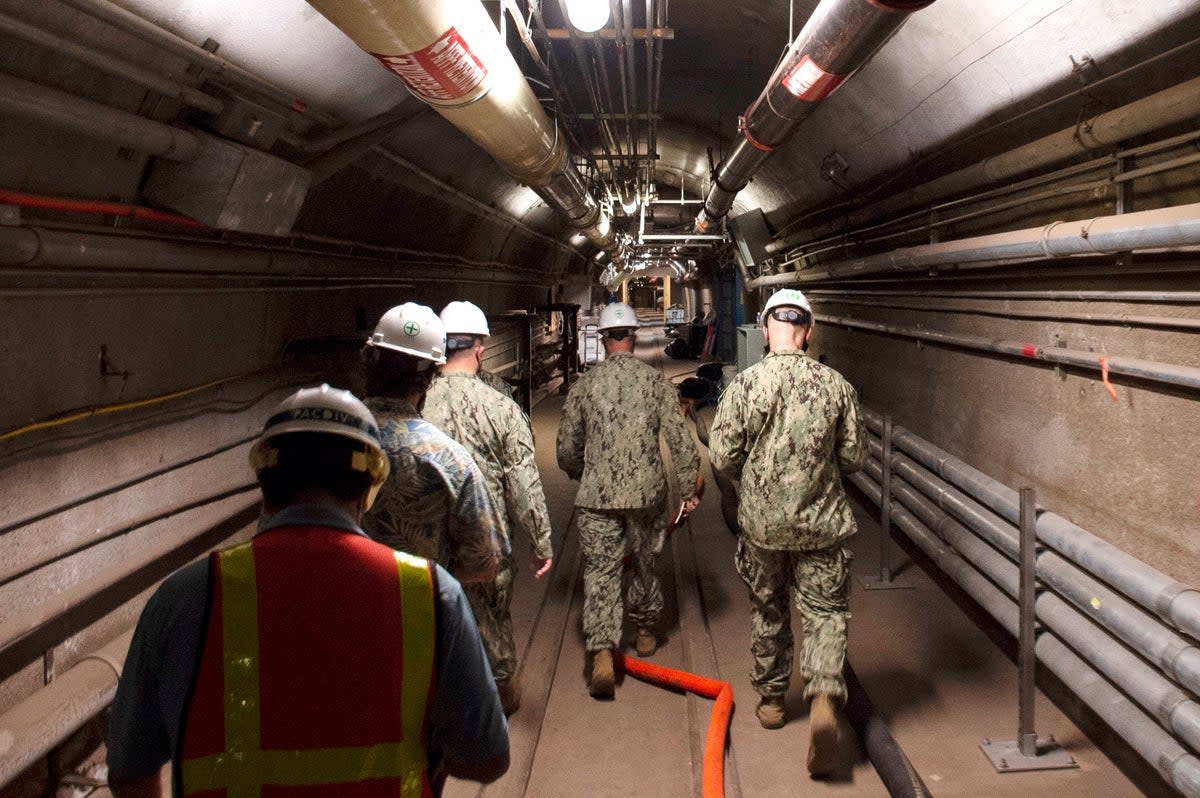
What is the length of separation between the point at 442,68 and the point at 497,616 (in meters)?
2.17

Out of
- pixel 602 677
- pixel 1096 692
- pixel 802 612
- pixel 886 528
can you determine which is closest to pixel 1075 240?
pixel 1096 692

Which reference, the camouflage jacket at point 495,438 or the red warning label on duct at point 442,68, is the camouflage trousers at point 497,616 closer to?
the camouflage jacket at point 495,438

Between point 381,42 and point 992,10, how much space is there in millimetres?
2508

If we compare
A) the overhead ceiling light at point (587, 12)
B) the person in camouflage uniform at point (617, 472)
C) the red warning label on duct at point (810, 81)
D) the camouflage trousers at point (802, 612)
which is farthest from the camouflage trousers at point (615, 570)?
the overhead ceiling light at point (587, 12)

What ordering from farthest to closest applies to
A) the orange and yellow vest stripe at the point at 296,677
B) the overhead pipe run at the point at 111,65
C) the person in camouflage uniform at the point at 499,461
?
the person in camouflage uniform at the point at 499,461
the overhead pipe run at the point at 111,65
the orange and yellow vest stripe at the point at 296,677

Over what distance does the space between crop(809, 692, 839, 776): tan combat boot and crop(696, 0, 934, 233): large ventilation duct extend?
2.56 m

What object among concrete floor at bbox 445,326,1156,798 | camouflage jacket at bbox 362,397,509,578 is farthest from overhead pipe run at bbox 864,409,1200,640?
camouflage jacket at bbox 362,397,509,578

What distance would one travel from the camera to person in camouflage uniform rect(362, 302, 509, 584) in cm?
252

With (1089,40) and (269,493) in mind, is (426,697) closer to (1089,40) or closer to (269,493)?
(269,493)

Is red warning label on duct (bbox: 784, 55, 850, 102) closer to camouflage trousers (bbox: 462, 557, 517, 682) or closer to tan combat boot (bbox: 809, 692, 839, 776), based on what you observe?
camouflage trousers (bbox: 462, 557, 517, 682)

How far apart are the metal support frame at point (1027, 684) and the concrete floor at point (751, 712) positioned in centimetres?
4

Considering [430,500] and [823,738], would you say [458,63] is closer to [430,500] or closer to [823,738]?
[430,500]

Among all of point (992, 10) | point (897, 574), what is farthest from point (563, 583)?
point (992, 10)

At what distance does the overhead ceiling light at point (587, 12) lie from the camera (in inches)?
132
